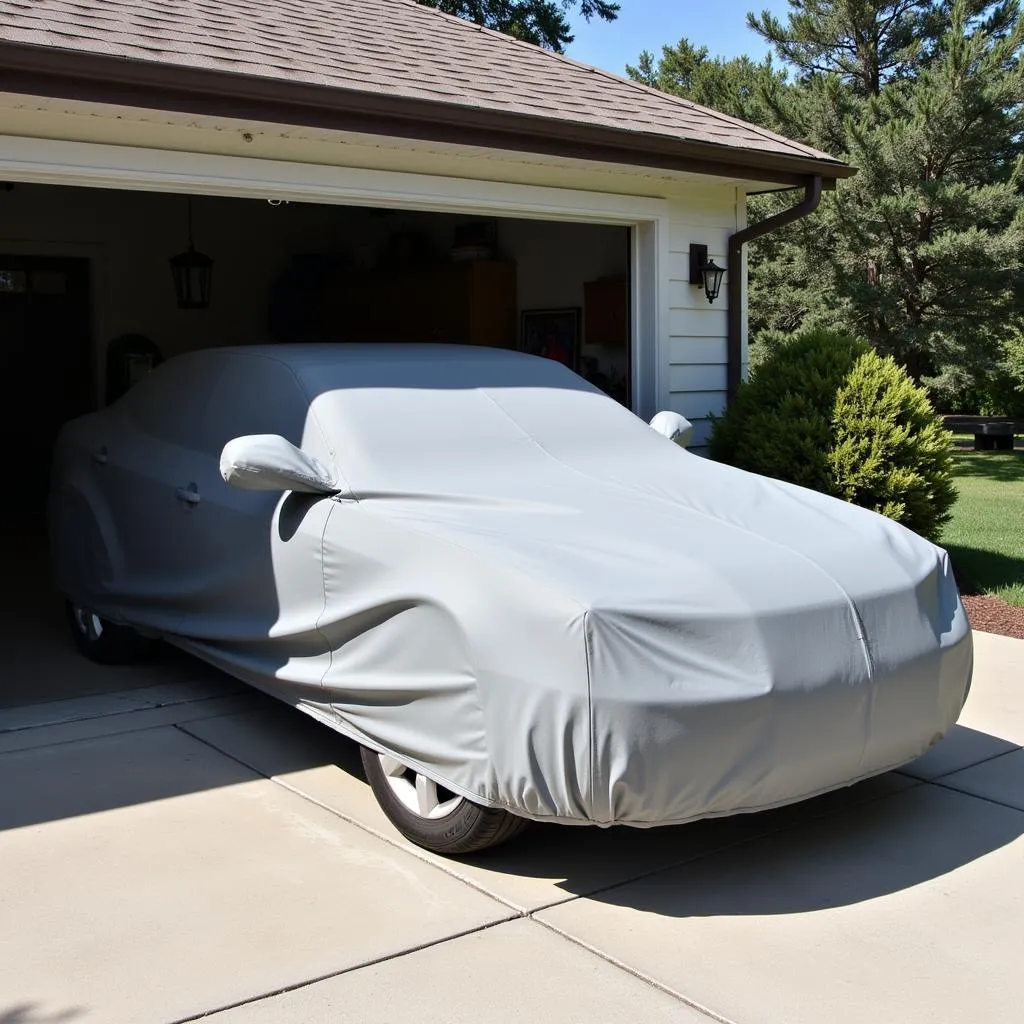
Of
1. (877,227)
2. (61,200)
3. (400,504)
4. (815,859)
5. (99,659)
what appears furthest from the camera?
(877,227)

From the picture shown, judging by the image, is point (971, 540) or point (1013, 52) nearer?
point (971, 540)

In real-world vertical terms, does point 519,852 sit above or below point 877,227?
below

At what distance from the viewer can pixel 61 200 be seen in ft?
39.1

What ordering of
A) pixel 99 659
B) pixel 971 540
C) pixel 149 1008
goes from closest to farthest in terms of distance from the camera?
pixel 149 1008
pixel 99 659
pixel 971 540

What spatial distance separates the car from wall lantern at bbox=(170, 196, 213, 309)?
6237 mm

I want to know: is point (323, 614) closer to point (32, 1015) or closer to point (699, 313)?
point (32, 1015)

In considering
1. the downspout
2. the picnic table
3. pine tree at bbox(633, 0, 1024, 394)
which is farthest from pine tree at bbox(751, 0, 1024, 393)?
the downspout

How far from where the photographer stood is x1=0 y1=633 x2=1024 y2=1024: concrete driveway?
300cm

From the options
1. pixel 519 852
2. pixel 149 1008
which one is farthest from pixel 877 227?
pixel 149 1008

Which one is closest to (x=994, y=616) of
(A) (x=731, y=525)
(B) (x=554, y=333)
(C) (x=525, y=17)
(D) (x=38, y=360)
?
(A) (x=731, y=525)

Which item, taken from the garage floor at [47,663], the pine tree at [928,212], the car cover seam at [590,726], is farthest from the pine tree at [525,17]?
the car cover seam at [590,726]

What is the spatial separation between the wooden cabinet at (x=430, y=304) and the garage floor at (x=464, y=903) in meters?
6.20

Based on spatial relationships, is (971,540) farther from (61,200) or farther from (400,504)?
(61,200)

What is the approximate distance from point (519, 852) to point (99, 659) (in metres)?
3.00
